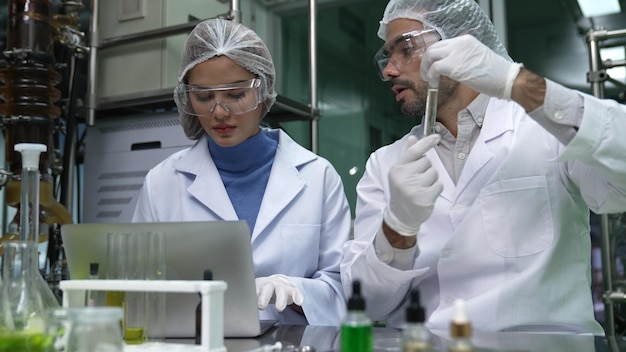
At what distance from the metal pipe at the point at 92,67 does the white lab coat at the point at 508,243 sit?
1301 mm

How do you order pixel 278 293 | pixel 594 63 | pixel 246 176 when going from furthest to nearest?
pixel 594 63, pixel 246 176, pixel 278 293

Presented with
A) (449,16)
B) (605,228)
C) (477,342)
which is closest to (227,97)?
(449,16)

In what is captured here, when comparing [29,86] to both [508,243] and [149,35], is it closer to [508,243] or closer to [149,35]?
[149,35]

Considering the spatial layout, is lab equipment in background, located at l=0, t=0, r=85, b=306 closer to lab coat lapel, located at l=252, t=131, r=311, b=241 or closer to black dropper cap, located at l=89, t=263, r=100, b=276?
lab coat lapel, located at l=252, t=131, r=311, b=241

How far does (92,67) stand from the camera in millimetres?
2295

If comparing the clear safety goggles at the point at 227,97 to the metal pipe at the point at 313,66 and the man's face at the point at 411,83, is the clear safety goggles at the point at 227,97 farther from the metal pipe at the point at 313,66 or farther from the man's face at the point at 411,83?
the metal pipe at the point at 313,66

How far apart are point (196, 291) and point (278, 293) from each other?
45 cm

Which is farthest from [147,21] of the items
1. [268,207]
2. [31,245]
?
[31,245]

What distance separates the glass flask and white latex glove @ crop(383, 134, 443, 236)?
0.70 metres

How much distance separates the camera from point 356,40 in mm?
3348

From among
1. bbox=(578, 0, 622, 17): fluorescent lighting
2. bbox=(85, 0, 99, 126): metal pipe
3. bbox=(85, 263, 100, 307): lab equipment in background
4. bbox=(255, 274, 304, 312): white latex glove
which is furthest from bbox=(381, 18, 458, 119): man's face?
bbox=(578, 0, 622, 17): fluorescent lighting

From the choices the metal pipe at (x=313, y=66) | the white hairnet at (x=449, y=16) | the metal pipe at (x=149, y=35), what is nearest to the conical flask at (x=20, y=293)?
the white hairnet at (x=449, y=16)

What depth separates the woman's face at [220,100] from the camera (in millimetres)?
1689

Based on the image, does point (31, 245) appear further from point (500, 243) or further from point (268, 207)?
point (500, 243)
